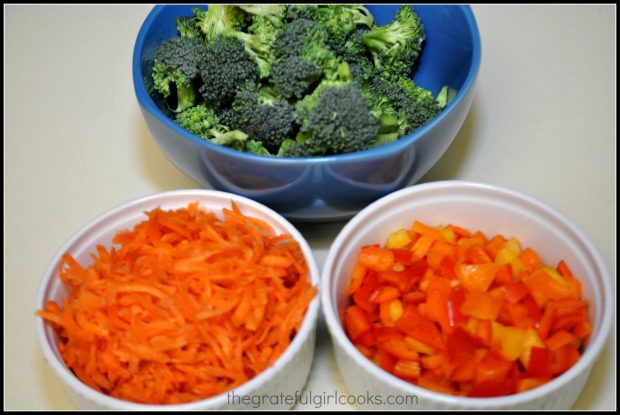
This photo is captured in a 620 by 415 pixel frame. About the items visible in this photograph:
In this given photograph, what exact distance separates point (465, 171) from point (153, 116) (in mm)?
885

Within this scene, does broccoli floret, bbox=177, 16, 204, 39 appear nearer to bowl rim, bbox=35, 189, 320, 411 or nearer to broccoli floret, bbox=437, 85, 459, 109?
bowl rim, bbox=35, 189, 320, 411

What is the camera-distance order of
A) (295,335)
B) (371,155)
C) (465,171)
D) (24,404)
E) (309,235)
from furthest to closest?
(465,171)
(309,235)
(24,404)
(371,155)
(295,335)

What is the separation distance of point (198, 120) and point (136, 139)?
0.47m

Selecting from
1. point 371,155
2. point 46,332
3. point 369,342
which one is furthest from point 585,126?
point 46,332

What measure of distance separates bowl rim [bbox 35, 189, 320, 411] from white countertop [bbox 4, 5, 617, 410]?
26cm

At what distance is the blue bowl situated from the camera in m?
1.60

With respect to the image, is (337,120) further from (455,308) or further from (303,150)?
(455,308)

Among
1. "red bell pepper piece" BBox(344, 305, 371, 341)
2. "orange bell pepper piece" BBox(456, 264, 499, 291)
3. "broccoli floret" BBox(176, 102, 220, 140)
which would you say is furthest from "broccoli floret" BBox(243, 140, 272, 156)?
"orange bell pepper piece" BBox(456, 264, 499, 291)

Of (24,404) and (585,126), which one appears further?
(585,126)

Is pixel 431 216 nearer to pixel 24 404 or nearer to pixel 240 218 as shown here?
pixel 240 218

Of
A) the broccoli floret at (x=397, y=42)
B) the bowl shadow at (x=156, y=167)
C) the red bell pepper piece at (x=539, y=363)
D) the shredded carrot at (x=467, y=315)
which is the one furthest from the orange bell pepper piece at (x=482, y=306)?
the bowl shadow at (x=156, y=167)

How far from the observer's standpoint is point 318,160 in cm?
157

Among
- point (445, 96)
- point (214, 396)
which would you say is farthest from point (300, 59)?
point (214, 396)

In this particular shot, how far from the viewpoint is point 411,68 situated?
2.03 metres
